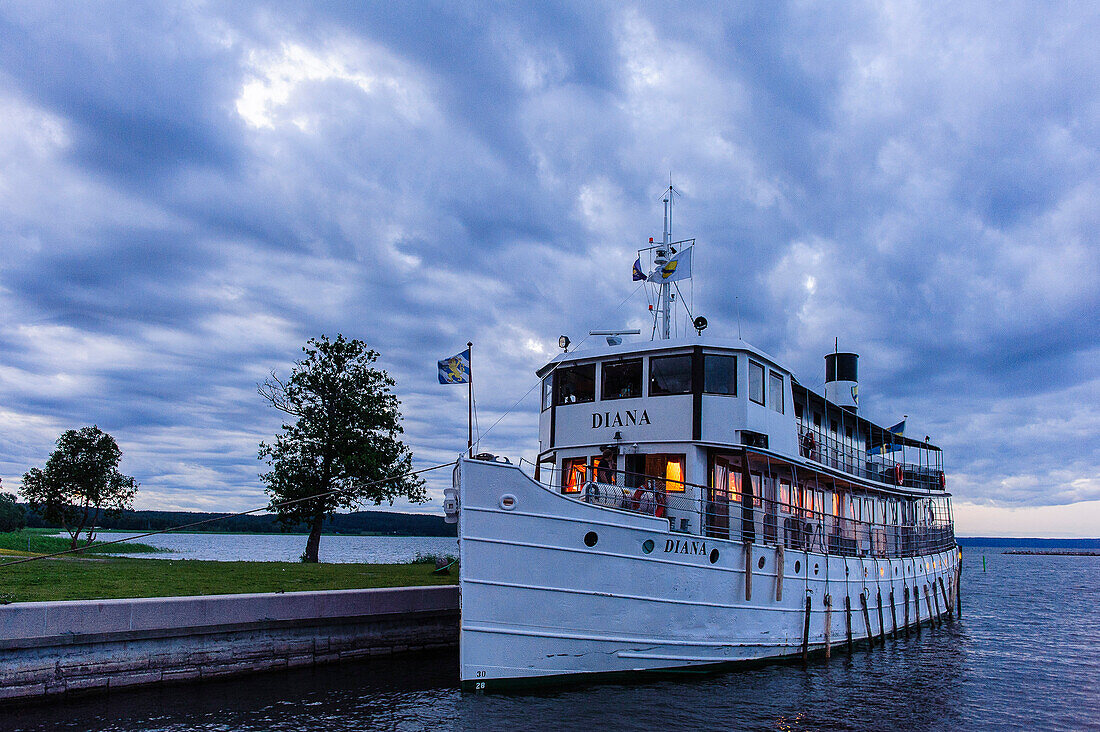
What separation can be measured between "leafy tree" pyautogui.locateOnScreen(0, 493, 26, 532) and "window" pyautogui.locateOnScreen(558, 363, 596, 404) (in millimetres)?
83739

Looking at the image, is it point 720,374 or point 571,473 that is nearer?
point 720,374

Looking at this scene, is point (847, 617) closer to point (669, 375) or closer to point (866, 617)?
point (866, 617)

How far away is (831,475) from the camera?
2130 cm

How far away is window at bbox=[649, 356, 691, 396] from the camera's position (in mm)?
16781

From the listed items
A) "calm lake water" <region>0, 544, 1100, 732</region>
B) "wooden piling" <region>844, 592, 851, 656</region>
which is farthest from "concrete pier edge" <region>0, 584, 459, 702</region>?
"wooden piling" <region>844, 592, 851, 656</region>

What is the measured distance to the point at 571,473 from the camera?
17734mm

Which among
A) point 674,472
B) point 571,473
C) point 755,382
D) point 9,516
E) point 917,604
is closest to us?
point 674,472

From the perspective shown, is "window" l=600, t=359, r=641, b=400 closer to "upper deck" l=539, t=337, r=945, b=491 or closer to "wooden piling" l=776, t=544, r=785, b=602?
"upper deck" l=539, t=337, r=945, b=491

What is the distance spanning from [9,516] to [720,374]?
296 ft

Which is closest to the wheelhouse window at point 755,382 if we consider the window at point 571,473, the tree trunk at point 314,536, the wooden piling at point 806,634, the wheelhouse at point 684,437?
the wheelhouse at point 684,437

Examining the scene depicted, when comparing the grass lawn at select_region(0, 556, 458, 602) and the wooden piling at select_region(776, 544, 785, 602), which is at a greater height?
the wooden piling at select_region(776, 544, 785, 602)

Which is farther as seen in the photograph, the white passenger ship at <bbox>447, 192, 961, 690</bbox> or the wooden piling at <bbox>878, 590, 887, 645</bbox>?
the wooden piling at <bbox>878, 590, 887, 645</bbox>

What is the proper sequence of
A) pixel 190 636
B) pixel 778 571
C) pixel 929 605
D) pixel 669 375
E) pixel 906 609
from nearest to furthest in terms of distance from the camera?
pixel 190 636 < pixel 778 571 < pixel 669 375 < pixel 906 609 < pixel 929 605

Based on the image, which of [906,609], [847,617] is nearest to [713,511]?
[847,617]
